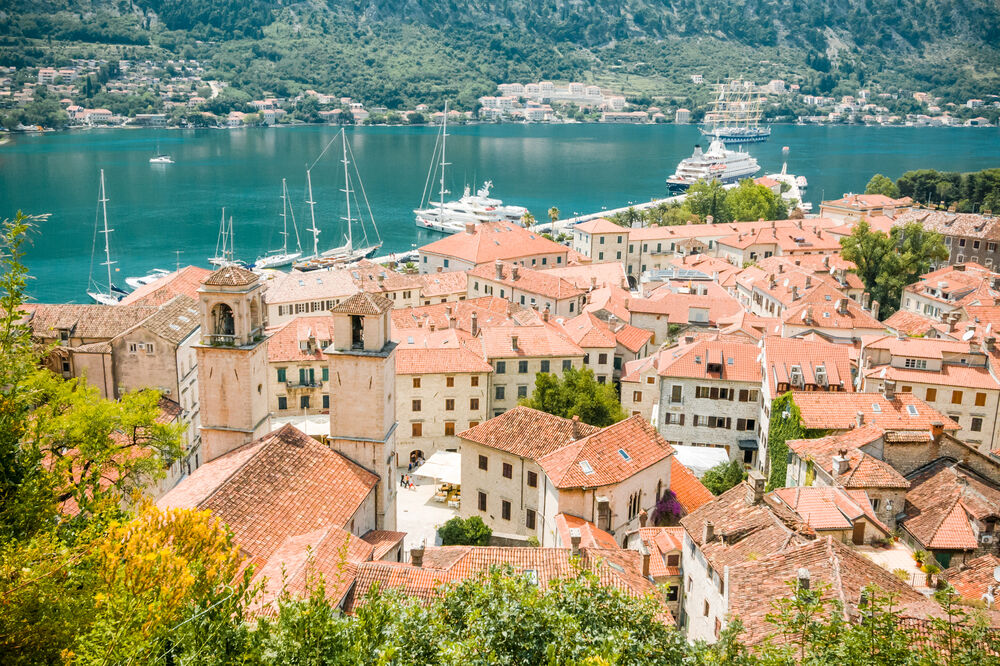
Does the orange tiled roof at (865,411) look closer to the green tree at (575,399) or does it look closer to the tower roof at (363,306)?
the green tree at (575,399)

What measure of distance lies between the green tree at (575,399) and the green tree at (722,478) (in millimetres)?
5796

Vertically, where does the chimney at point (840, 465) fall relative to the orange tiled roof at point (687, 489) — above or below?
above

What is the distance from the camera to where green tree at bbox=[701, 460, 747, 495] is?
40375 millimetres

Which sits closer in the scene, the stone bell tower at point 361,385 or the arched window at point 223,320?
the arched window at point 223,320

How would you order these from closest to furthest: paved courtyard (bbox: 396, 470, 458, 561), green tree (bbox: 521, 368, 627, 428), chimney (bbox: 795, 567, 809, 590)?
chimney (bbox: 795, 567, 809, 590), paved courtyard (bbox: 396, 470, 458, 561), green tree (bbox: 521, 368, 627, 428)

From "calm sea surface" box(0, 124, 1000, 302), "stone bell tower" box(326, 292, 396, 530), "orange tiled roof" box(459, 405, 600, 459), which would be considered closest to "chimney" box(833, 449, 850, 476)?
"orange tiled roof" box(459, 405, 600, 459)

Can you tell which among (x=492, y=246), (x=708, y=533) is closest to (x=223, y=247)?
(x=492, y=246)

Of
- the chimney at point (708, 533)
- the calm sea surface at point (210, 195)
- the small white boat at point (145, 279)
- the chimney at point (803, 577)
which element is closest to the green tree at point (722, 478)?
the chimney at point (708, 533)

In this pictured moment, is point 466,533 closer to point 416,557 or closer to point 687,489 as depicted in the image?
point 416,557

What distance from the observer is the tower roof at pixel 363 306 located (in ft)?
95.1

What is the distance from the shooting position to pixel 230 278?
94.5 ft

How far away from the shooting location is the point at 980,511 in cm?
3117

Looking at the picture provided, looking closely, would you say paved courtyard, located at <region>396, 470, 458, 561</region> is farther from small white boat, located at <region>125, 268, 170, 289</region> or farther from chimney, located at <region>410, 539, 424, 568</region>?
small white boat, located at <region>125, 268, 170, 289</region>

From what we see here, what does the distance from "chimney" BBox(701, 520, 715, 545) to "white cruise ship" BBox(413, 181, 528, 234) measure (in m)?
103
